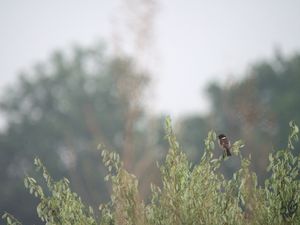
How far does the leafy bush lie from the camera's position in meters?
10.3

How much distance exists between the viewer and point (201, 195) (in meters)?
10.5

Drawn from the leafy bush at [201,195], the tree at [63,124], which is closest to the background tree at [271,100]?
the tree at [63,124]

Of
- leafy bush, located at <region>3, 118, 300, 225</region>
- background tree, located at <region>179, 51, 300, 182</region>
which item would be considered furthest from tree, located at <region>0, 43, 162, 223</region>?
leafy bush, located at <region>3, 118, 300, 225</region>

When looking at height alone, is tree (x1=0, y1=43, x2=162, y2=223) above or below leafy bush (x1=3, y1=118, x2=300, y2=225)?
above

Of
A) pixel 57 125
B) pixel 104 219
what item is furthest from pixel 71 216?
pixel 57 125

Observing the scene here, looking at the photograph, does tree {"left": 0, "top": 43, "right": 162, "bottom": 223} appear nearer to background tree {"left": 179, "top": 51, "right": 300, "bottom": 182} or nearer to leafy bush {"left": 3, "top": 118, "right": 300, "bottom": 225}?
background tree {"left": 179, "top": 51, "right": 300, "bottom": 182}

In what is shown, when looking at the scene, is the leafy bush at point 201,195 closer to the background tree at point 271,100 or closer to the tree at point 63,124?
the background tree at point 271,100

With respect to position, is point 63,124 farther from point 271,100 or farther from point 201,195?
point 201,195

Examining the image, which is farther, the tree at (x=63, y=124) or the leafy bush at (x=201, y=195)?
the tree at (x=63, y=124)

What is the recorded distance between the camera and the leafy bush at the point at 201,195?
10344 millimetres

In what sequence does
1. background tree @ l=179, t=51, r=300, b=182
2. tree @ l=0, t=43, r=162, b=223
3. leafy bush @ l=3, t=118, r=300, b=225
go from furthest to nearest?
1. tree @ l=0, t=43, r=162, b=223
2. background tree @ l=179, t=51, r=300, b=182
3. leafy bush @ l=3, t=118, r=300, b=225

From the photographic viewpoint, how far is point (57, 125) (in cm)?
7762

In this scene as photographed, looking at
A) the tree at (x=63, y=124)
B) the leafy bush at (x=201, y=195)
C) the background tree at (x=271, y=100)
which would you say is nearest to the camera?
the leafy bush at (x=201, y=195)

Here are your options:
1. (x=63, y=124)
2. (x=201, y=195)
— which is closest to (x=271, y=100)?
(x=63, y=124)
